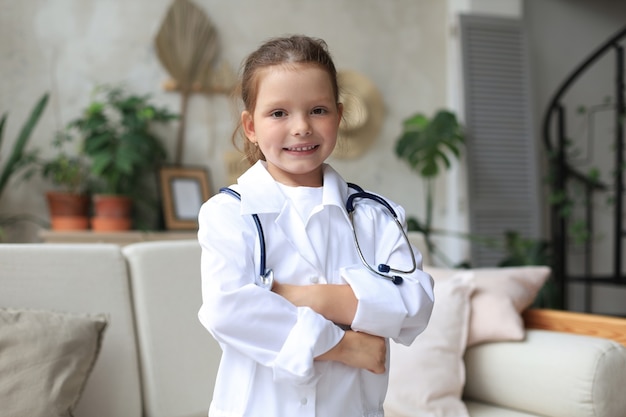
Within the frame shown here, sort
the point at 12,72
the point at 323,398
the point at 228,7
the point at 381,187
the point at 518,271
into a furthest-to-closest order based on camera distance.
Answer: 1. the point at 381,187
2. the point at 228,7
3. the point at 12,72
4. the point at 518,271
5. the point at 323,398

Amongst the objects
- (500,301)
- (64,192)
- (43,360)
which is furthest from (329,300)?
(64,192)

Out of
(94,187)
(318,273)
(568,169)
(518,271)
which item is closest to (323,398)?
(318,273)

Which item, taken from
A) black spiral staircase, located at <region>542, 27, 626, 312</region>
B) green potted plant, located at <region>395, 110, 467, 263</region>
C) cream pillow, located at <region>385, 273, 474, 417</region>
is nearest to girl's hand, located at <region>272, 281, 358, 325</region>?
cream pillow, located at <region>385, 273, 474, 417</region>

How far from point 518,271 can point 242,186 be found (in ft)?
4.74

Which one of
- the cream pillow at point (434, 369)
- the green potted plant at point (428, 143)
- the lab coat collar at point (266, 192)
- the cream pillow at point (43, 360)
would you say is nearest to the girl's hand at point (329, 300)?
the lab coat collar at point (266, 192)

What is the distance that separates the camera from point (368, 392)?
4.00 feet

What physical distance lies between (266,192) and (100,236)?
97.8 inches

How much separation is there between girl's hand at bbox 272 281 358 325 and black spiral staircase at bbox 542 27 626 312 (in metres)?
3.31

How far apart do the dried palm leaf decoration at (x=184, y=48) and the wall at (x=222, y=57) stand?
55mm

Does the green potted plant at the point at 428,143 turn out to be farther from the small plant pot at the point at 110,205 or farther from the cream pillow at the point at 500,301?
the cream pillow at the point at 500,301

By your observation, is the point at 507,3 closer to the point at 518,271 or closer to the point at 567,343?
the point at 518,271

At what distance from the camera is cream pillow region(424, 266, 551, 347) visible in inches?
86.3

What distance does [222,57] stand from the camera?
4.22m

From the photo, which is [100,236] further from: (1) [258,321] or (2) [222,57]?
(1) [258,321]
